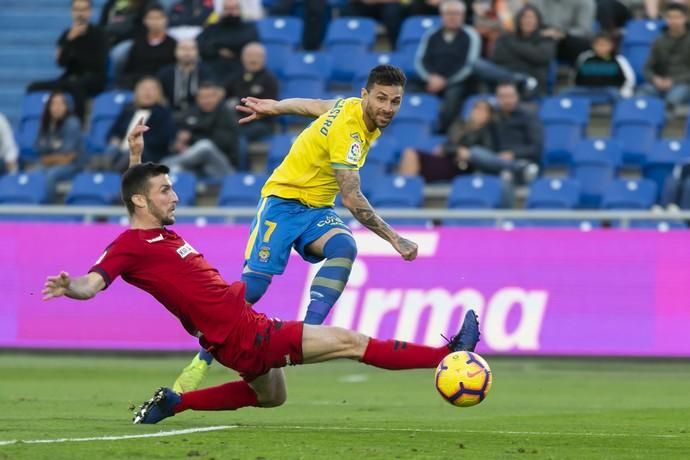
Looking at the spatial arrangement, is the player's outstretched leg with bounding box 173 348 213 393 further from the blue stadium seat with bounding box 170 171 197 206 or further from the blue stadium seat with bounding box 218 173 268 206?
the blue stadium seat with bounding box 170 171 197 206

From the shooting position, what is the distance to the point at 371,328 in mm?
16938

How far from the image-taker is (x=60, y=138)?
21.3m

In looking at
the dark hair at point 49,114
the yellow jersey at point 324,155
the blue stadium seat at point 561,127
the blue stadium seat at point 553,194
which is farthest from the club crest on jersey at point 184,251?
the dark hair at point 49,114

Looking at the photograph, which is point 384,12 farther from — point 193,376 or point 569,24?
point 193,376

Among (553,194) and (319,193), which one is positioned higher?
(553,194)

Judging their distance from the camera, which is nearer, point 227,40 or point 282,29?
point 227,40

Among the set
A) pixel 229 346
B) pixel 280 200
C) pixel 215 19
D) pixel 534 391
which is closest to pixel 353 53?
pixel 215 19

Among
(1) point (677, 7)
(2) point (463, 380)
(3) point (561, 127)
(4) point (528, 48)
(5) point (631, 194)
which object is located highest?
(1) point (677, 7)

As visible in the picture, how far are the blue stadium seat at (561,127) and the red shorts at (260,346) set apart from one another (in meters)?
10.8

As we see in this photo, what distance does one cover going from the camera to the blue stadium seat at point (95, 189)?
66.1 ft

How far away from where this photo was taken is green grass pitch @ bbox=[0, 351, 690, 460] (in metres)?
8.55

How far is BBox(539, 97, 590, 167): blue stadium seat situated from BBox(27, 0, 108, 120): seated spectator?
6.84 metres

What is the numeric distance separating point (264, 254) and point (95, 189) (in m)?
8.98

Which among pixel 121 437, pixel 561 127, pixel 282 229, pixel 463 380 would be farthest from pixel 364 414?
pixel 561 127
